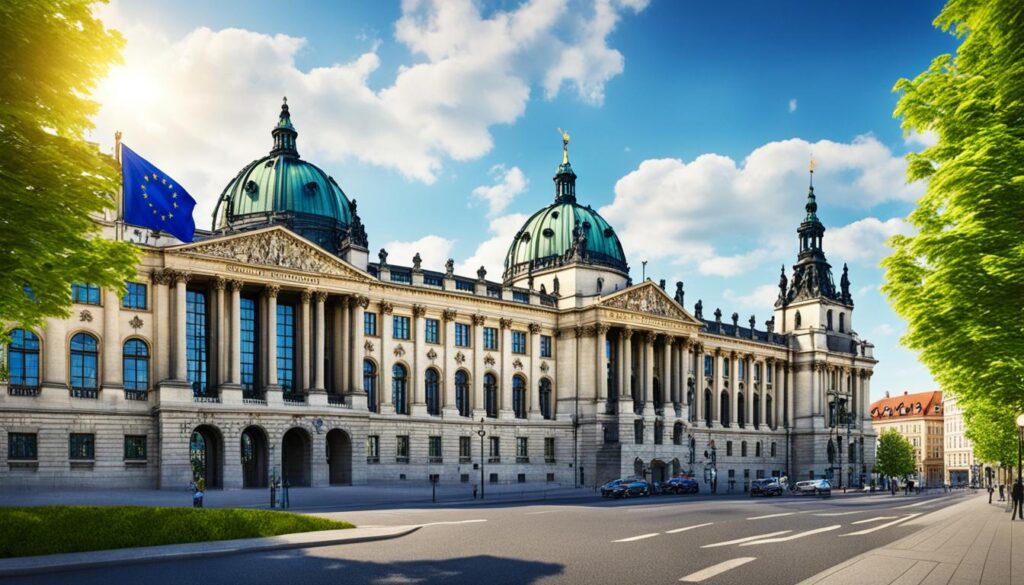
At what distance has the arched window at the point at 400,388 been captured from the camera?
2987 inches

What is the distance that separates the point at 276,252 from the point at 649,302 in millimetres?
42962

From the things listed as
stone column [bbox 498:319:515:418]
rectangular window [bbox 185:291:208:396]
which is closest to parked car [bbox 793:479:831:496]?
stone column [bbox 498:319:515:418]

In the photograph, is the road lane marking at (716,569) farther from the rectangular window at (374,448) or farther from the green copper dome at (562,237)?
the green copper dome at (562,237)

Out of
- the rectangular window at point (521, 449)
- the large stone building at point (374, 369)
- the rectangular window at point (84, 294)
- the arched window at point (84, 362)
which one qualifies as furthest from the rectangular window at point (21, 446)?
the rectangular window at point (521, 449)

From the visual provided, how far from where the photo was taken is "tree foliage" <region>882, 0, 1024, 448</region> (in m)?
22.7

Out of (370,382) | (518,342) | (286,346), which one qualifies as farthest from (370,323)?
(518,342)

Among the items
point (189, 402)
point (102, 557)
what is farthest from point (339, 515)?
point (189, 402)

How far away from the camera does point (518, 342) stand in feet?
283

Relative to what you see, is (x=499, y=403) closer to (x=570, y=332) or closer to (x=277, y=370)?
(x=570, y=332)

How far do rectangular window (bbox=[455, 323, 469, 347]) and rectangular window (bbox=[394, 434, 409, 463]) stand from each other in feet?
36.1

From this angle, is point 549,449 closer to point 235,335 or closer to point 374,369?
point 374,369

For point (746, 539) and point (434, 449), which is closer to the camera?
point (746, 539)

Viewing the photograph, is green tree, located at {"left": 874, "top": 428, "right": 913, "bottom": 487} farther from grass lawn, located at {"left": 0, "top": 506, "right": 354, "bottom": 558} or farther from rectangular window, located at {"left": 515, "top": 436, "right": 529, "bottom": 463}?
grass lawn, located at {"left": 0, "top": 506, "right": 354, "bottom": 558}

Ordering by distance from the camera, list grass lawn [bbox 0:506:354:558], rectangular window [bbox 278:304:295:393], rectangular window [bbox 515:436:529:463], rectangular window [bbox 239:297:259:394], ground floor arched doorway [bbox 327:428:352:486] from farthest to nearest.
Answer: rectangular window [bbox 515:436:529:463]
rectangular window [bbox 278:304:295:393]
ground floor arched doorway [bbox 327:428:352:486]
rectangular window [bbox 239:297:259:394]
grass lawn [bbox 0:506:354:558]
